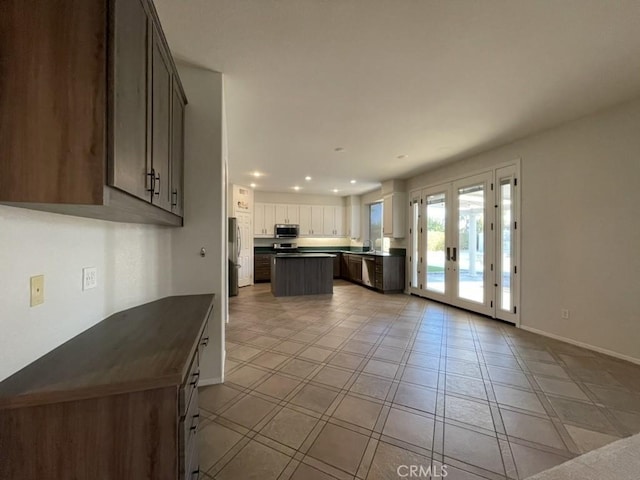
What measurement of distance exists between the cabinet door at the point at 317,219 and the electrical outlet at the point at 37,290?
26.1 feet

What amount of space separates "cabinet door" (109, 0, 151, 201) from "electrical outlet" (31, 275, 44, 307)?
501 mm

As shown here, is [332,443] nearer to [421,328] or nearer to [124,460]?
[124,460]

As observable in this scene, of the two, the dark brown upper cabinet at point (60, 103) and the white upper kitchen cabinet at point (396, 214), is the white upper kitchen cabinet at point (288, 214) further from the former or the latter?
the dark brown upper cabinet at point (60, 103)

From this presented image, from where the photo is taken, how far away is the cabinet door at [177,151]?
201cm

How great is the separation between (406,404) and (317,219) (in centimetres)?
721

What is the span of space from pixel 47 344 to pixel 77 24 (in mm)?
1254

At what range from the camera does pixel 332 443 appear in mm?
1764

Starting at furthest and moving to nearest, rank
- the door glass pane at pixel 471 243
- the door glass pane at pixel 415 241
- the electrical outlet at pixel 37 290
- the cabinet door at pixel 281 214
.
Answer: the cabinet door at pixel 281 214, the door glass pane at pixel 415 241, the door glass pane at pixel 471 243, the electrical outlet at pixel 37 290

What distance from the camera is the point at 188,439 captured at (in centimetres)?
116

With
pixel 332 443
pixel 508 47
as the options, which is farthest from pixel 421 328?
pixel 508 47

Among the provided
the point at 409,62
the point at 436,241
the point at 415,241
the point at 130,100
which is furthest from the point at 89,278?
the point at 415,241

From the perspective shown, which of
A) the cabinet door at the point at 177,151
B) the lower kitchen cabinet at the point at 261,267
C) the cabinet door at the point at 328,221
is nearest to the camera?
the cabinet door at the point at 177,151

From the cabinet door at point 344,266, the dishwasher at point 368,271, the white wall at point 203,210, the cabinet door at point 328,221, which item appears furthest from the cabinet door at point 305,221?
the white wall at point 203,210

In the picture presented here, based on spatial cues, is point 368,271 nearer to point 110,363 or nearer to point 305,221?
point 305,221
